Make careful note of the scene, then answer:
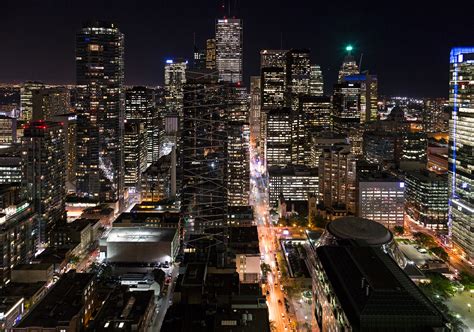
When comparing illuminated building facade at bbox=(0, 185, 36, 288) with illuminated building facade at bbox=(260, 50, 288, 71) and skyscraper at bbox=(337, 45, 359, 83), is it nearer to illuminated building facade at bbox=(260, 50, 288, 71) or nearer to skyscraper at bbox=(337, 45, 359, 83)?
illuminated building facade at bbox=(260, 50, 288, 71)

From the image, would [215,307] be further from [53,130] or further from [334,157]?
[334,157]

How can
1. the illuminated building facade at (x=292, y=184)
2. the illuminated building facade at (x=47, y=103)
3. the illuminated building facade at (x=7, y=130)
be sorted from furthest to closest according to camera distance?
the illuminated building facade at (x=47, y=103), the illuminated building facade at (x=7, y=130), the illuminated building facade at (x=292, y=184)

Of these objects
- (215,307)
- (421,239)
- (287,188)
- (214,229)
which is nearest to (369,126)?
(287,188)

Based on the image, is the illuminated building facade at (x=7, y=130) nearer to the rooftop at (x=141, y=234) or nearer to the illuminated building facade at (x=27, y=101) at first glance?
the illuminated building facade at (x=27, y=101)

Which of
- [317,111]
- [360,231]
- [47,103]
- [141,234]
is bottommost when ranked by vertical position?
[141,234]

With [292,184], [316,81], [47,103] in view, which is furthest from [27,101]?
[316,81]

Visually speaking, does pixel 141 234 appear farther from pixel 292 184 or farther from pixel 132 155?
pixel 132 155

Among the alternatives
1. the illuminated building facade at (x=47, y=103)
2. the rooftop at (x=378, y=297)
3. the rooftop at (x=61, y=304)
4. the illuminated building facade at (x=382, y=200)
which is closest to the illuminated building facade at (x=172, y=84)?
the illuminated building facade at (x=47, y=103)
